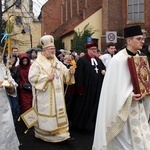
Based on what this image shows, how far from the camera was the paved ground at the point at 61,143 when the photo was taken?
20.8 feet

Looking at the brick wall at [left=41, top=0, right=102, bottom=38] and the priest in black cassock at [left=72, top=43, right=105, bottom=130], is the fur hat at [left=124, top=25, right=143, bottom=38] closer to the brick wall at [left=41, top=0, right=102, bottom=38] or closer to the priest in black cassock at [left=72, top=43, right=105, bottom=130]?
the priest in black cassock at [left=72, top=43, right=105, bottom=130]

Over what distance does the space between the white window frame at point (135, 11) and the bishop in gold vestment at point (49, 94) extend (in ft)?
78.1

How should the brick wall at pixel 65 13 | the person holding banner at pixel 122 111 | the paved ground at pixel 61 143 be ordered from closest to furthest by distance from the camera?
1. the person holding banner at pixel 122 111
2. the paved ground at pixel 61 143
3. the brick wall at pixel 65 13

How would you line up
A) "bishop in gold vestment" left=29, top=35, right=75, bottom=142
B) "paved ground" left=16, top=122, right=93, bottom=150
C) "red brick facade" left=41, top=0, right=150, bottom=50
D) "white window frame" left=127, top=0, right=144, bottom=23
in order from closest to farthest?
"bishop in gold vestment" left=29, top=35, right=75, bottom=142
"paved ground" left=16, top=122, right=93, bottom=150
"white window frame" left=127, top=0, right=144, bottom=23
"red brick facade" left=41, top=0, right=150, bottom=50

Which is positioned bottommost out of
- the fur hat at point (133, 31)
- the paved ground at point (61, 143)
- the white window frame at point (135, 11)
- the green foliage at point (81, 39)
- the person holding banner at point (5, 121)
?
the paved ground at point (61, 143)

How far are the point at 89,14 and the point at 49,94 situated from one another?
2792 cm

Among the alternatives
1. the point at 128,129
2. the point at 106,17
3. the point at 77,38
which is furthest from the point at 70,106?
the point at 106,17

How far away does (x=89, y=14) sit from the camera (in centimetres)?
3328

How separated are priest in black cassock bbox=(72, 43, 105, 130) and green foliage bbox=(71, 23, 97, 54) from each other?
18.9 metres

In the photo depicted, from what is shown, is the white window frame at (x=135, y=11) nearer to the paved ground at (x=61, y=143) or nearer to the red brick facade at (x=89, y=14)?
the red brick facade at (x=89, y=14)

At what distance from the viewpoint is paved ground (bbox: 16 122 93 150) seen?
20.8 ft

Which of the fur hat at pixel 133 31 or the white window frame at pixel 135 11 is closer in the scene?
the fur hat at pixel 133 31

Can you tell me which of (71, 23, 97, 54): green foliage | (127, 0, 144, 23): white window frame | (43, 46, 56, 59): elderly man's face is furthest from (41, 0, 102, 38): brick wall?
(43, 46, 56, 59): elderly man's face

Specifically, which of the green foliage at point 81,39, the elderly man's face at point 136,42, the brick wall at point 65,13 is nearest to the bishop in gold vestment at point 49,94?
the elderly man's face at point 136,42
